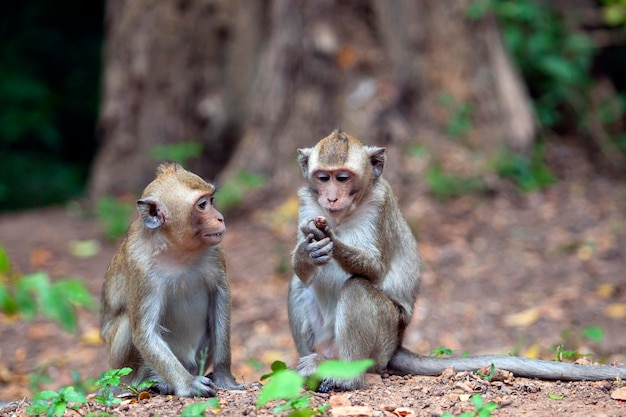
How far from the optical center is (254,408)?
16.1 ft

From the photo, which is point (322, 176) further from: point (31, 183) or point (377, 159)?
point (31, 183)

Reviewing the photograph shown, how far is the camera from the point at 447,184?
11.4m

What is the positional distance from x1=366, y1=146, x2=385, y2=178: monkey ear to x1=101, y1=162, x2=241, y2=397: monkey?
1.04 m

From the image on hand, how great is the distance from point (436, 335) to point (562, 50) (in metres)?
7.38

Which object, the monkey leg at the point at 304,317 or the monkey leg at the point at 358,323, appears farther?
the monkey leg at the point at 304,317

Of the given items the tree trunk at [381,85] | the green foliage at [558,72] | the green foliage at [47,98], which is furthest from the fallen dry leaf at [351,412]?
the green foliage at [47,98]

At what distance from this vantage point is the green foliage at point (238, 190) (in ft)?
38.6

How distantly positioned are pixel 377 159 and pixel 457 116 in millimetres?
6406

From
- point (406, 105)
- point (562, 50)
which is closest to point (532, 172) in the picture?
point (406, 105)

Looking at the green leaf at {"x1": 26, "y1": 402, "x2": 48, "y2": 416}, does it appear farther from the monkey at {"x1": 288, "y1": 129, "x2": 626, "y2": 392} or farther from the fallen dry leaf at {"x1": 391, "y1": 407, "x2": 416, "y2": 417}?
the fallen dry leaf at {"x1": 391, "y1": 407, "x2": 416, "y2": 417}

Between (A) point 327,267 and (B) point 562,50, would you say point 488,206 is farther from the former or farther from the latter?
(A) point 327,267

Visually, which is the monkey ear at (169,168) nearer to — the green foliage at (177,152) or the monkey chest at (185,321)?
the monkey chest at (185,321)

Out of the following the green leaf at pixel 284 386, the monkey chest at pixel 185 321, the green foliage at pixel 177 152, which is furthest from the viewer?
the green foliage at pixel 177 152

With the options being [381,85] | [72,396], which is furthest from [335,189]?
[381,85]
